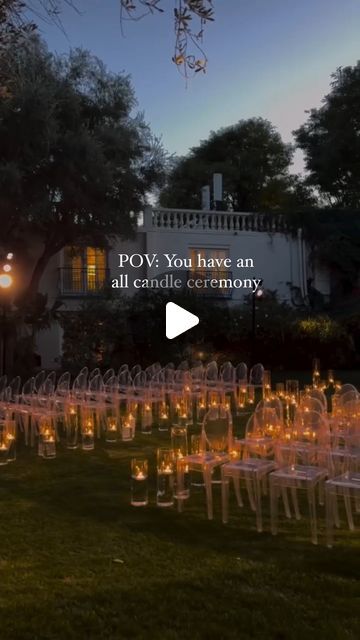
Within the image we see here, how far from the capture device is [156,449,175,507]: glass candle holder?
6.78 metres

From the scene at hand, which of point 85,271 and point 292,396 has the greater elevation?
point 85,271

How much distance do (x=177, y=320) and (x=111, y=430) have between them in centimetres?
1046

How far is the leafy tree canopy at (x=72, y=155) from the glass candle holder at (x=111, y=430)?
9024mm

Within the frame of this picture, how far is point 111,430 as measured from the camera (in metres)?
10.8

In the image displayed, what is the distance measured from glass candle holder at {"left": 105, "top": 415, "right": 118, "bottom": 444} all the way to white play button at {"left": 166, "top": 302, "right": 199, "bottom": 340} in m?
8.99

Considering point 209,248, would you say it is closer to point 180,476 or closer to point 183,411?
point 183,411

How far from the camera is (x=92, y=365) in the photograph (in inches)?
764

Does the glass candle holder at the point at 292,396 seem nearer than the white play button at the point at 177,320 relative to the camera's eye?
Yes

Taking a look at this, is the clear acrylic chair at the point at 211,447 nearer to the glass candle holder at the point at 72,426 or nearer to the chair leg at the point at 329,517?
the chair leg at the point at 329,517

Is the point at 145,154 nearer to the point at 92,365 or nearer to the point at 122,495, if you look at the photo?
the point at 92,365

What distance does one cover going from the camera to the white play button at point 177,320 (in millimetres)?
19812

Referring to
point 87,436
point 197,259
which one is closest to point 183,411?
point 87,436

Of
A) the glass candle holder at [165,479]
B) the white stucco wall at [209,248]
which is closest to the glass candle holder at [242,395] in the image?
the glass candle holder at [165,479]

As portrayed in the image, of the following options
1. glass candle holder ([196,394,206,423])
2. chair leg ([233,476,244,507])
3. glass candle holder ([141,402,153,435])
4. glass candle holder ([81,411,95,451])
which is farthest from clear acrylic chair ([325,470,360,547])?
glass candle holder ([196,394,206,423])
